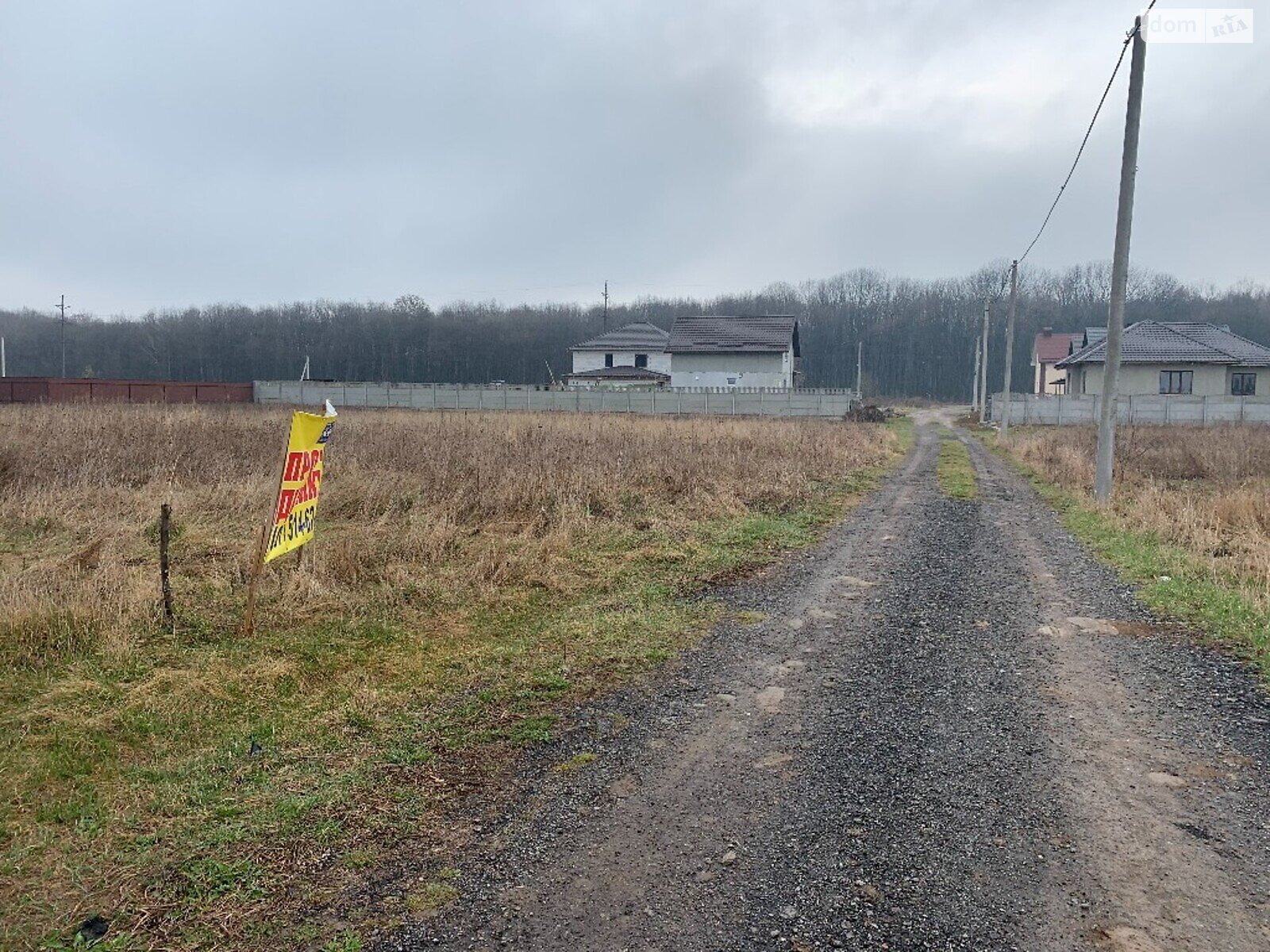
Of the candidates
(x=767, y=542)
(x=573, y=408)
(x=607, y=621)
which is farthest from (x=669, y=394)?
(x=607, y=621)

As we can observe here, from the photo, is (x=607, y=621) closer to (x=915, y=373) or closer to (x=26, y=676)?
(x=26, y=676)

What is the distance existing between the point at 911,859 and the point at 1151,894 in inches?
31.1

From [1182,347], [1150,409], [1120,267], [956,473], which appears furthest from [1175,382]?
[1120,267]

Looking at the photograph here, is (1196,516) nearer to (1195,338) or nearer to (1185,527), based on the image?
(1185,527)

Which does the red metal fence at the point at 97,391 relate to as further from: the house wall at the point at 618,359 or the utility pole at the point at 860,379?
the utility pole at the point at 860,379

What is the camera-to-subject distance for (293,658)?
17.5 ft

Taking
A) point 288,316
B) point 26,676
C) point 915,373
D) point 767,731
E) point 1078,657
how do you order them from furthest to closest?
point 915,373, point 288,316, point 1078,657, point 26,676, point 767,731

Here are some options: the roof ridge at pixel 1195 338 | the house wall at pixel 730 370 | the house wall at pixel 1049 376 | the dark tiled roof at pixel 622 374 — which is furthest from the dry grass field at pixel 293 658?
the house wall at pixel 1049 376

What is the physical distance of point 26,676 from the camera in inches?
190

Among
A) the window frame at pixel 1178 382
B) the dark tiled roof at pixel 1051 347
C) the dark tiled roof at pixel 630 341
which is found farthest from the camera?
the dark tiled roof at pixel 1051 347

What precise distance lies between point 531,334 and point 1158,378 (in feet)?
217

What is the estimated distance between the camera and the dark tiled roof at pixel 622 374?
54.2 metres

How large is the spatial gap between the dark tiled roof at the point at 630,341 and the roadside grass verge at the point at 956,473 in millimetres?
31825

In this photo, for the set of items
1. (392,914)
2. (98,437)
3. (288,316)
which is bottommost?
(392,914)
